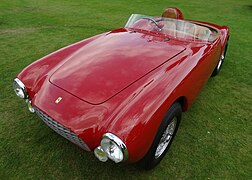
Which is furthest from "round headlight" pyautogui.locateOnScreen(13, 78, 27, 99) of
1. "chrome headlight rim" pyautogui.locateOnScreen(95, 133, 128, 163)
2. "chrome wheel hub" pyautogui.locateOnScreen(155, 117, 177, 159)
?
"chrome wheel hub" pyautogui.locateOnScreen(155, 117, 177, 159)

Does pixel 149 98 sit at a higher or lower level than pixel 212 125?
higher

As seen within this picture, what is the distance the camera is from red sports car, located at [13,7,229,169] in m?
1.70

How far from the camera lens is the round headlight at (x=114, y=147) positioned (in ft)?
5.15

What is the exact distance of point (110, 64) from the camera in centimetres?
231

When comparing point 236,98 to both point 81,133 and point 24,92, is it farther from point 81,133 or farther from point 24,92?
point 24,92

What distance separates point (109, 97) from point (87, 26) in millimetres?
5204

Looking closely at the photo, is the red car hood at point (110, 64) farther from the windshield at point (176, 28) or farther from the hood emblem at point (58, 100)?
the windshield at point (176, 28)

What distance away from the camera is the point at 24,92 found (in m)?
2.20

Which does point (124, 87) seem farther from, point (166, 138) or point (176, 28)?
point (176, 28)

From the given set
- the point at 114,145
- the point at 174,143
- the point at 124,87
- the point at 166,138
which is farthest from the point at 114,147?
the point at 174,143

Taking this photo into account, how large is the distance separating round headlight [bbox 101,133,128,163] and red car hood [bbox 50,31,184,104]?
0.39 metres

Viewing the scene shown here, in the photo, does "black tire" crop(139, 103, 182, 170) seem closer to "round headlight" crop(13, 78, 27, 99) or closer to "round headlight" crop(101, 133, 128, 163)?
"round headlight" crop(101, 133, 128, 163)

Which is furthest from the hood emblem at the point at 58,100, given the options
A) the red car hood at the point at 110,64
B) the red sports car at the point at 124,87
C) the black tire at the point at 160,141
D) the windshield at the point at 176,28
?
the windshield at the point at 176,28

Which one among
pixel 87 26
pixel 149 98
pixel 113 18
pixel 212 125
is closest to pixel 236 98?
pixel 212 125
